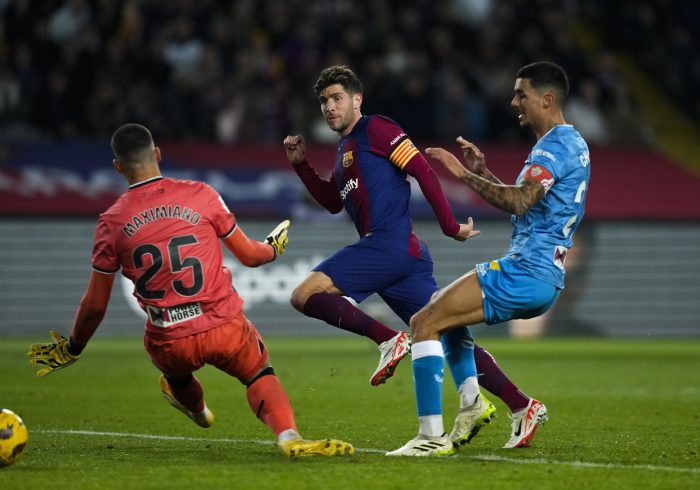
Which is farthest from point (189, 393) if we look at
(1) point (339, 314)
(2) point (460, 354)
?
(2) point (460, 354)

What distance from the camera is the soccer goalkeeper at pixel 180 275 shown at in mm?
7141

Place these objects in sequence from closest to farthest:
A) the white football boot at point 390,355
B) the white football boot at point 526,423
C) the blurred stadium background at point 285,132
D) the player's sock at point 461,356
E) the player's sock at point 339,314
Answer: the white football boot at point 390,355 → the white football boot at point 526,423 → the player's sock at point 461,356 → the player's sock at point 339,314 → the blurred stadium background at point 285,132

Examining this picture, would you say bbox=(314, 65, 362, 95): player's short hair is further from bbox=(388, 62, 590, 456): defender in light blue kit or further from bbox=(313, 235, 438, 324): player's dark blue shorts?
bbox=(388, 62, 590, 456): defender in light blue kit

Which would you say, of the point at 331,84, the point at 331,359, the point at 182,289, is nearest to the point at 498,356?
the point at 331,359

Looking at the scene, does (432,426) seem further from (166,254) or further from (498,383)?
(166,254)

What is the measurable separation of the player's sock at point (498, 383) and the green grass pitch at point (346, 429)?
0.31 meters

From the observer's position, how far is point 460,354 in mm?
8133

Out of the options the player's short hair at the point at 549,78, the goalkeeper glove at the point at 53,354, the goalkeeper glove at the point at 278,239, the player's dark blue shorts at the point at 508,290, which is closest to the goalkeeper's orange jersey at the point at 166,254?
Result: the goalkeeper glove at the point at 278,239

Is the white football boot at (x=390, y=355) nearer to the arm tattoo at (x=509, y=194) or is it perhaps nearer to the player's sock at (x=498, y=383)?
the player's sock at (x=498, y=383)

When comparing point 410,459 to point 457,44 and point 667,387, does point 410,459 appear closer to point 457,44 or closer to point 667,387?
point 667,387

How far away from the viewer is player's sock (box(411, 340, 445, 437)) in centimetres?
738

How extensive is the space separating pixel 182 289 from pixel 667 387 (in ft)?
22.7

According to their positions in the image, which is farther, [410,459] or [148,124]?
[148,124]

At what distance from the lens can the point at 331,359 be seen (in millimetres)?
15953
